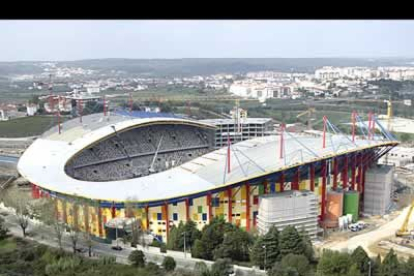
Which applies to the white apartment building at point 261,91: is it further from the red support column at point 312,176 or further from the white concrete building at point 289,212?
the white concrete building at point 289,212

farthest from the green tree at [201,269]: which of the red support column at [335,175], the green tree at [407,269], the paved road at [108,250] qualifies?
the red support column at [335,175]

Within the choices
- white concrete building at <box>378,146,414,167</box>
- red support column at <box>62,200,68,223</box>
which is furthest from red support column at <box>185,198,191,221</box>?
white concrete building at <box>378,146,414,167</box>

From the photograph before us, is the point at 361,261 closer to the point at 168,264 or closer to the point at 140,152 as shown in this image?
the point at 168,264

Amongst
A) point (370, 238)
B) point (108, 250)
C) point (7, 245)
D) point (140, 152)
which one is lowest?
point (370, 238)

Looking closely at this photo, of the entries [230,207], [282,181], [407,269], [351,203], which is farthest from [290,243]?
[351,203]

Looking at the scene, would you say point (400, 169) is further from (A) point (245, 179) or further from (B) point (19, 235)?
(B) point (19, 235)
